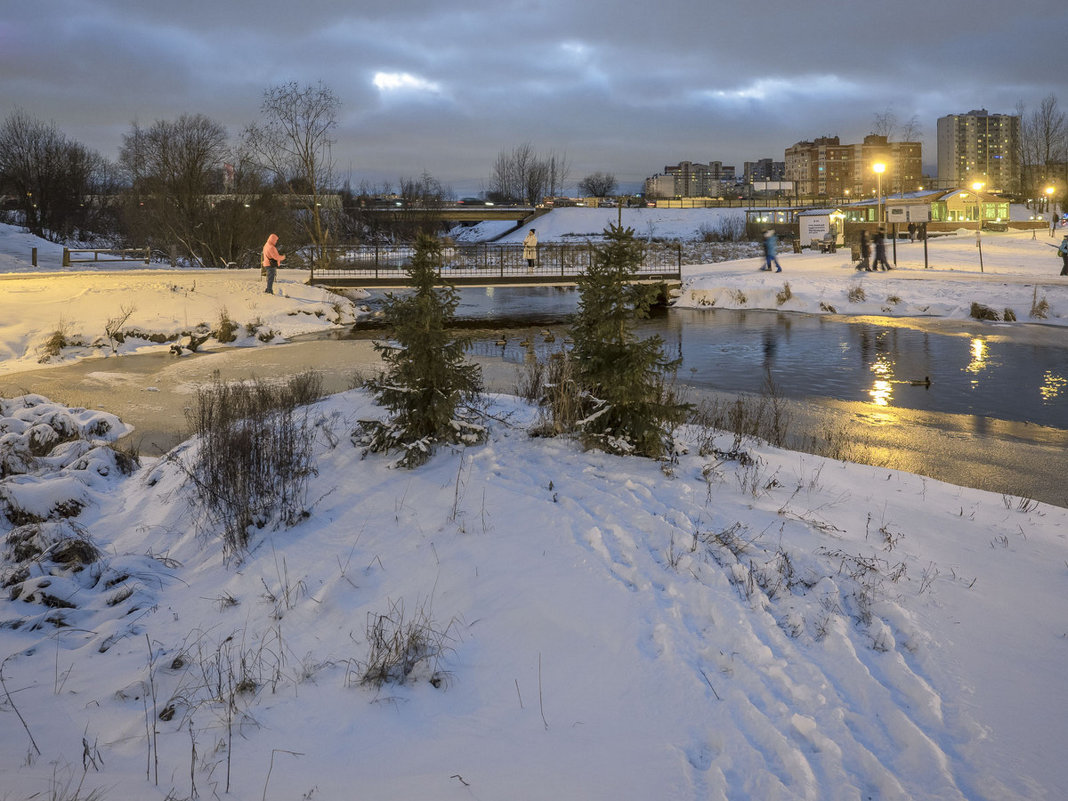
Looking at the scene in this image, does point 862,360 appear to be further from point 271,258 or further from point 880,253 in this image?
point 271,258

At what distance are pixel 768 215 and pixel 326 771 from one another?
3558 inches

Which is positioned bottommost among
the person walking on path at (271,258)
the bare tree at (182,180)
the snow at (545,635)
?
the snow at (545,635)

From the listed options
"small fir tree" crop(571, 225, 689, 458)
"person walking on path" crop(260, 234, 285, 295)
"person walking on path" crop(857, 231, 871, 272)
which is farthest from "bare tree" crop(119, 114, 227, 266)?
"small fir tree" crop(571, 225, 689, 458)

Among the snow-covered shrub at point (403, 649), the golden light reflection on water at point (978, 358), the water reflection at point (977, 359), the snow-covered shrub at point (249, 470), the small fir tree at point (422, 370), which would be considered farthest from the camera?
the golden light reflection on water at point (978, 358)

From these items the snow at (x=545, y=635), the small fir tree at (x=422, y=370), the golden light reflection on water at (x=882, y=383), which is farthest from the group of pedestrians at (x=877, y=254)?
the small fir tree at (x=422, y=370)

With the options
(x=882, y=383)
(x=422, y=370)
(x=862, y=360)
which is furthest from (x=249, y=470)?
(x=862, y=360)

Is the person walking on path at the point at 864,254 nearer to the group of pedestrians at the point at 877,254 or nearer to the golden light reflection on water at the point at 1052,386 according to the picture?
the group of pedestrians at the point at 877,254

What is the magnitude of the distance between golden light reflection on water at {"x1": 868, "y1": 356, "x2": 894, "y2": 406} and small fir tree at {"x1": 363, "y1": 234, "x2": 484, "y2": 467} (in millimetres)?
9436

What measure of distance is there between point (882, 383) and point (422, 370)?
1178cm

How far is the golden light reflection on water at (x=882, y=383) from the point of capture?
1474 centimetres

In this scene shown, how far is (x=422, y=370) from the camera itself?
7.67 m

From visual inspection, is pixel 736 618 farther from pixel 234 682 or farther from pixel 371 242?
pixel 371 242

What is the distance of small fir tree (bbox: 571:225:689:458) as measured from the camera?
7.75 m

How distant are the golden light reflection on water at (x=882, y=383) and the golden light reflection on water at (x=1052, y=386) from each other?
2.58 meters
